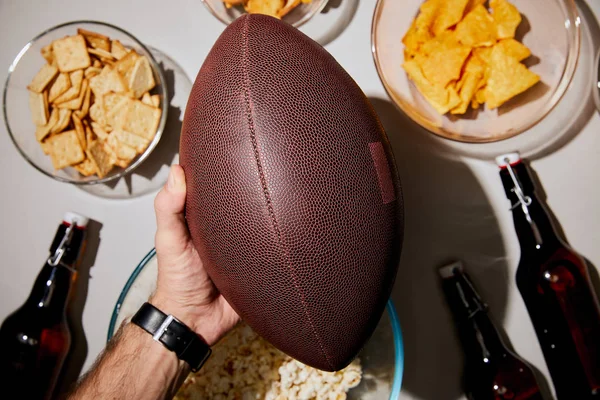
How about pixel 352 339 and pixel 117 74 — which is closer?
pixel 352 339

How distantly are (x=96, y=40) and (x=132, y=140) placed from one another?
0.25m

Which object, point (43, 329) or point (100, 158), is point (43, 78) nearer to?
point (100, 158)

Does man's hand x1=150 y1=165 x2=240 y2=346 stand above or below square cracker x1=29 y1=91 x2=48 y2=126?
below

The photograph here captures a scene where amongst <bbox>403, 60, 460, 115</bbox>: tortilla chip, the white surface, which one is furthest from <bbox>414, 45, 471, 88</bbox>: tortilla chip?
the white surface

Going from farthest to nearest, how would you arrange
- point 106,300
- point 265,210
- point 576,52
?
point 106,300, point 576,52, point 265,210

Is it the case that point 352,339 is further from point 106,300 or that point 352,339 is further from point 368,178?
point 106,300

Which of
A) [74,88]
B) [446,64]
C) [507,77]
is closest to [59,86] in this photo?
[74,88]

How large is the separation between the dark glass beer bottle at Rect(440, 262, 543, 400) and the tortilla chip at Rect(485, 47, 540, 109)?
1.13 ft

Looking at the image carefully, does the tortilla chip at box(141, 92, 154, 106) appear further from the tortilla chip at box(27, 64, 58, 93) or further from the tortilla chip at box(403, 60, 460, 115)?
the tortilla chip at box(403, 60, 460, 115)

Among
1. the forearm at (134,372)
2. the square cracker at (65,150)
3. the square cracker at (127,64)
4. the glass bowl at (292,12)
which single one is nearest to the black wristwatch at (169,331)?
the forearm at (134,372)

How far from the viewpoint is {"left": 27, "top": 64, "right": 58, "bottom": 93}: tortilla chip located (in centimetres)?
98

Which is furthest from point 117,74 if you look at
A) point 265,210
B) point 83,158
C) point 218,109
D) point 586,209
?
point 586,209

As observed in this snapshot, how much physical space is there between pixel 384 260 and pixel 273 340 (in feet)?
0.65

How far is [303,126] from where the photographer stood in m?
0.60
